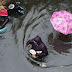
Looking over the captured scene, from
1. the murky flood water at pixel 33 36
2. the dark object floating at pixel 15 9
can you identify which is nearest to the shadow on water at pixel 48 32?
the murky flood water at pixel 33 36

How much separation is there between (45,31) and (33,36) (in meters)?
0.71

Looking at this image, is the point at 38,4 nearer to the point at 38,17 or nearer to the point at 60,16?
the point at 38,17

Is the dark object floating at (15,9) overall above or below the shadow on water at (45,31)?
above

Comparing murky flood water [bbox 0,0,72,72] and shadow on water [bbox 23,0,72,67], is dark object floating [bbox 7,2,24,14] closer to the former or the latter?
murky flood water [bbox 0,0,72,72]

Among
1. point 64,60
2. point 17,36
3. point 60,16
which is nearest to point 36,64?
point 64,60

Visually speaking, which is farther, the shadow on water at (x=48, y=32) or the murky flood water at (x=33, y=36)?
the shadow on water at (x=48, y=32)

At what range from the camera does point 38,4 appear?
789 centimetres

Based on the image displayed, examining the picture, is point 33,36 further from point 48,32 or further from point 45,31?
point 48,32

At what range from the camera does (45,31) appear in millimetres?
6449

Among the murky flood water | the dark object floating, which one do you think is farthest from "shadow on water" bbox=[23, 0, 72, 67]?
the dark object floating

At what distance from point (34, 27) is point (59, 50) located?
6.06 feet

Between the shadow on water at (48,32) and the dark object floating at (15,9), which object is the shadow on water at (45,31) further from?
the dark object floating at (15,9)

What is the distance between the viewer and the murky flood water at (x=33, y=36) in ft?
16.9

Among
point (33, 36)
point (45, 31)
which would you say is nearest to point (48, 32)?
point (45, 31)
